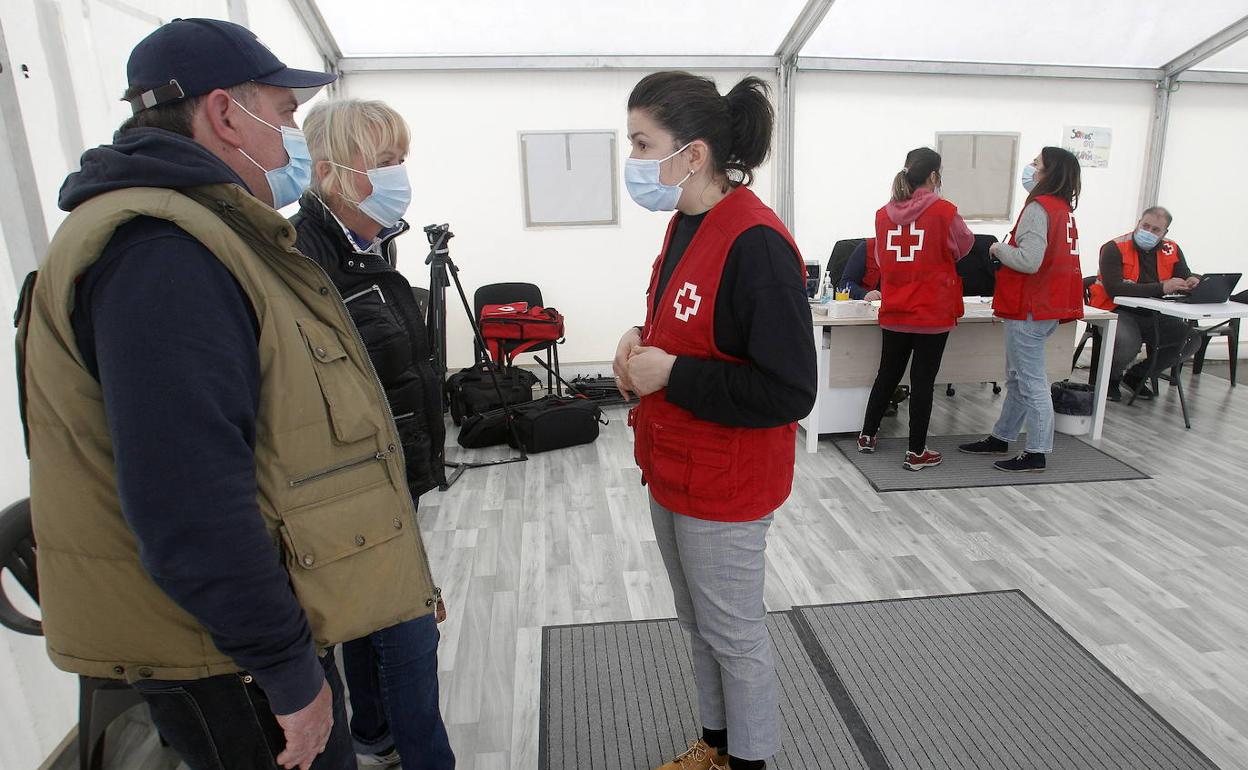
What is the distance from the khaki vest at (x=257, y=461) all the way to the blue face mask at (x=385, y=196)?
0.63 meters

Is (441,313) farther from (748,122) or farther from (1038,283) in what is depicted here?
(1038,283)

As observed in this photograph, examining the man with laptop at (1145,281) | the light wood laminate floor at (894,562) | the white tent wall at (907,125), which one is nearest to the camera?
the light wood laminate floor at (894,562)

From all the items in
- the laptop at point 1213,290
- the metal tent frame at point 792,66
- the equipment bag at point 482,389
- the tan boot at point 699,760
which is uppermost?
the metal tent frame at point 792,66

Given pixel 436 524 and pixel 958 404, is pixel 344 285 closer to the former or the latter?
pixel 436 524

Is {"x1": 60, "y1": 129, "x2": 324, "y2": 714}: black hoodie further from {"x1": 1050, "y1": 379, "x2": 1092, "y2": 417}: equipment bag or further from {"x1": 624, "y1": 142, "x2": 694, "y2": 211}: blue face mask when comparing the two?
{"x1": 1050, "y1": 379, "x2": 1092, "y2": 417}: equipment bag

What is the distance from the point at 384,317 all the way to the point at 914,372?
2698 mm

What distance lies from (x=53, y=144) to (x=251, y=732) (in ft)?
5.39

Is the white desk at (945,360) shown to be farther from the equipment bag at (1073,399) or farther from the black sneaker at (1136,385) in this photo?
the black sneaker at (1136,385)

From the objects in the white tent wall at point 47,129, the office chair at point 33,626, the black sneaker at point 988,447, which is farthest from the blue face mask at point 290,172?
the black sneaker at point 988,447

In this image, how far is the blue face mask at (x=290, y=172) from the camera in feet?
3.10

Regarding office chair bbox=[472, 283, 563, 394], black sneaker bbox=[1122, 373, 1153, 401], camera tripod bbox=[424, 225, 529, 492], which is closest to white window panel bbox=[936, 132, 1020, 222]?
black sneaker bbox=[1122, 373, 1153, 401]

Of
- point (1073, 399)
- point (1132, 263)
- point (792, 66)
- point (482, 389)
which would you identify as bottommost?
point (1073, 399)

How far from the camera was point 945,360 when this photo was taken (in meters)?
3.86

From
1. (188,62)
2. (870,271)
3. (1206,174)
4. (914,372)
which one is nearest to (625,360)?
(188,62)
